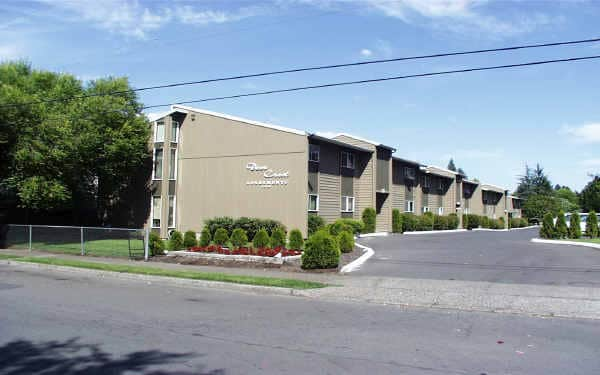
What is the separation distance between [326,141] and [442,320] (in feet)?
70.7

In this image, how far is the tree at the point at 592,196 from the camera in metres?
71.6

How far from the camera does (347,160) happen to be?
112ft

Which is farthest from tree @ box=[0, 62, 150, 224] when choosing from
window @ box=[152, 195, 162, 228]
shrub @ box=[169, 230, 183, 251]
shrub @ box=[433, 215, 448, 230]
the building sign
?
shrub @ box=[433, 215, 448, 230]

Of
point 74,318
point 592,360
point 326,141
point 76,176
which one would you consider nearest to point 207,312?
point 74,318

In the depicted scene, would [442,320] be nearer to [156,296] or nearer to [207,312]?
[207,312]

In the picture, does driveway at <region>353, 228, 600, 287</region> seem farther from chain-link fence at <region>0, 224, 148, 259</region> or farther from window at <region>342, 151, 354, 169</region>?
window at <region>342, 151, 354, 169</region>

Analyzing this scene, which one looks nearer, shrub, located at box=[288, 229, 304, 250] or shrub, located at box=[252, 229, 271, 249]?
shrub, located at box=[288, 229, 304, 250]

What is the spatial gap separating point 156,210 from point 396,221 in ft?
55.3

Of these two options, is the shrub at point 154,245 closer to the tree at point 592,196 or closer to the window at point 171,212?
the window at point 171,212

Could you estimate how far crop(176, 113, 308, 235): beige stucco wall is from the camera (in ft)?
94.1

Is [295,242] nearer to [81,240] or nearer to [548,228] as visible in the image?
[81,240]

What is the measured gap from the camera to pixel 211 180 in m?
31.9

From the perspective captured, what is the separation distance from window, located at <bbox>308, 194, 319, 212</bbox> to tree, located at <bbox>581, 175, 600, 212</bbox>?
55.4 meters

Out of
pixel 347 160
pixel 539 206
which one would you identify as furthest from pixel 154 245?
pixel 539 206
